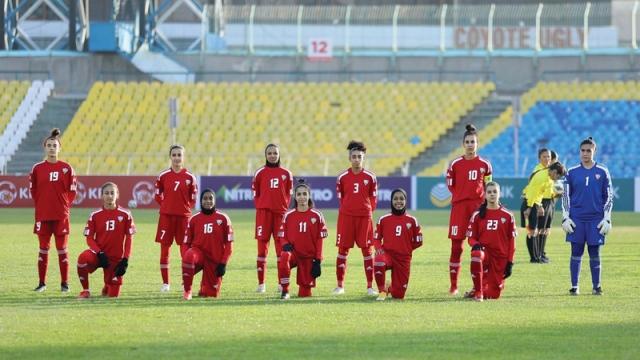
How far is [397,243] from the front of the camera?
52.7 feet

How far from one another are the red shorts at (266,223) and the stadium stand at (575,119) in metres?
27.3

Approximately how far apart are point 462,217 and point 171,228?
12.6ft

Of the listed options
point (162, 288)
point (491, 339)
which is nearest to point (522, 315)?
point (491, 339)

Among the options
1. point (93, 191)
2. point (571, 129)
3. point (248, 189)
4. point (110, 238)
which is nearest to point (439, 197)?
point (248, 189)

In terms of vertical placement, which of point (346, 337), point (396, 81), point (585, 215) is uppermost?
point (396, 81)

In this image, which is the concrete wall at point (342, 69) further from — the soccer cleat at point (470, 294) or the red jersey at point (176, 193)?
the soccer cleat at point (470, 294)

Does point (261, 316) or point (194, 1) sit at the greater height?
point (194, 1)

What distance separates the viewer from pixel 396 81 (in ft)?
162

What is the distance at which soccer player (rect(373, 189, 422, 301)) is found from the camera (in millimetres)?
15961

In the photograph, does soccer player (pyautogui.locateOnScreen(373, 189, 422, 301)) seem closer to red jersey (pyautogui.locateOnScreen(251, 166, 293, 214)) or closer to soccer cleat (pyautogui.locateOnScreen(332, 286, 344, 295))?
soccer cleat (pyautogui.locateOnScreen(332, 286, 344, 295))

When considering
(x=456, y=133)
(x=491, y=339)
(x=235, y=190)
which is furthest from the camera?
(x=456, y=133)

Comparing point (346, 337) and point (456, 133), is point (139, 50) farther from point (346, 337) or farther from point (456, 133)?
point (346, 337)

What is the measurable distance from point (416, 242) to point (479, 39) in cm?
3515

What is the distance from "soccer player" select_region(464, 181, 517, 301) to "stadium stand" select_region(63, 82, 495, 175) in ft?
90.5
